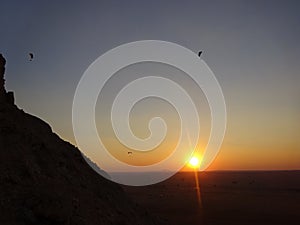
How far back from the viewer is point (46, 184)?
15.8 metres

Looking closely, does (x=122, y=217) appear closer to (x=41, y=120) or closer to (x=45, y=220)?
(x=45, y=220)

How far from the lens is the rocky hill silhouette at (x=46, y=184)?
13.5 metres

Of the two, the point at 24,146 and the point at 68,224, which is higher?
the point at 24,146

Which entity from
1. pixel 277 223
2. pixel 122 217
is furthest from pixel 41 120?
pixel 277 223

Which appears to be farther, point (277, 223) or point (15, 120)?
point (277, 223)

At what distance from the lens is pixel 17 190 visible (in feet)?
46.5

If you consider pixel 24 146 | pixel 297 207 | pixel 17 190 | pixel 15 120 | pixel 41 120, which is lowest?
pixel 17 190

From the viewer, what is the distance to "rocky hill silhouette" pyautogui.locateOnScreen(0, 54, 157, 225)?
44.1 feet

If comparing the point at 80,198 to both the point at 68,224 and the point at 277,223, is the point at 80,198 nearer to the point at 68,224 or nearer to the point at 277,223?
the point at 68,224

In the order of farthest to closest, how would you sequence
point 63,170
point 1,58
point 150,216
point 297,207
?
point 297,207
point 150,216
point 1,58
point 63,170

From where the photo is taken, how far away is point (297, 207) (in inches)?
2202

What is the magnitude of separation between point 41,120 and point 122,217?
840 centimetres

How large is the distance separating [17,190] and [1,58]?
8423mm

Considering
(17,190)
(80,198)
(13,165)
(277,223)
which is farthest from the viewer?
(277,223)
